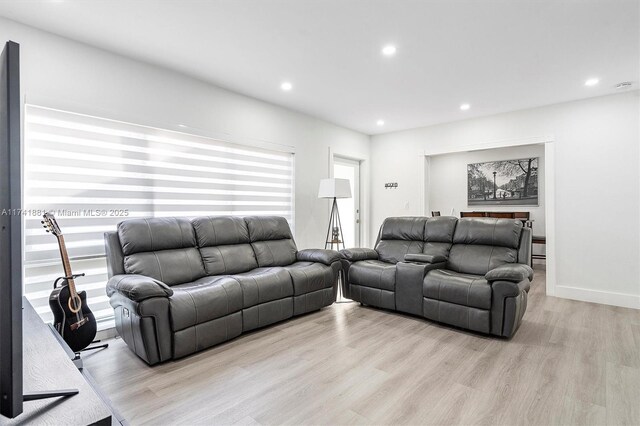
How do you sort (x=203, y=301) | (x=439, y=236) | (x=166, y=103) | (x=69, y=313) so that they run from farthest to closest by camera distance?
1. (x=439, y=236)
2. (x=166, y=103)
3. (x=203, y=301)
4. (x=69, y=313)

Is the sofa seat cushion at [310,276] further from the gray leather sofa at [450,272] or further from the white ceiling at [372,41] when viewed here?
the white ceiling at [372,41]

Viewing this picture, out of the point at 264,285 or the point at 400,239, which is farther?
the point at 400,239

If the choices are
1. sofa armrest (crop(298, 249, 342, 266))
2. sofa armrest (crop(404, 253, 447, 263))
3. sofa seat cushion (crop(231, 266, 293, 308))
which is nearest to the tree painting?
sofa armrest (crop(404, 253, 447, 263))

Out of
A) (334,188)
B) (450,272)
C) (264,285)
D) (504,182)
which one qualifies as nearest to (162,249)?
(264,285)

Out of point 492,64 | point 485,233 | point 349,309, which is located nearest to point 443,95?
point 492,64

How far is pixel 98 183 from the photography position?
298 cm

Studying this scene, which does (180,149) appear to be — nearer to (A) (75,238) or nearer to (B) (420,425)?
(A) (75,238)

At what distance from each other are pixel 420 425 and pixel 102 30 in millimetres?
3609

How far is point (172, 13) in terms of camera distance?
8.00ft

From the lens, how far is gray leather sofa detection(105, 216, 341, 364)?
7.89ft

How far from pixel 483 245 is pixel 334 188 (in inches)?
77.2

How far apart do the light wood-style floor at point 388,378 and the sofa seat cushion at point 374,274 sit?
1.62 feet

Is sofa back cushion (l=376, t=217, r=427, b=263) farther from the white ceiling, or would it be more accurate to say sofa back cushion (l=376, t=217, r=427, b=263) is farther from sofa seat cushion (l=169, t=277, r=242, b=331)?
sofa seat cushion (l=169, t=277, r=242, b=331)

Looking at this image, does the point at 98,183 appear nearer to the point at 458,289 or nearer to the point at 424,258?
the point at 424,258
